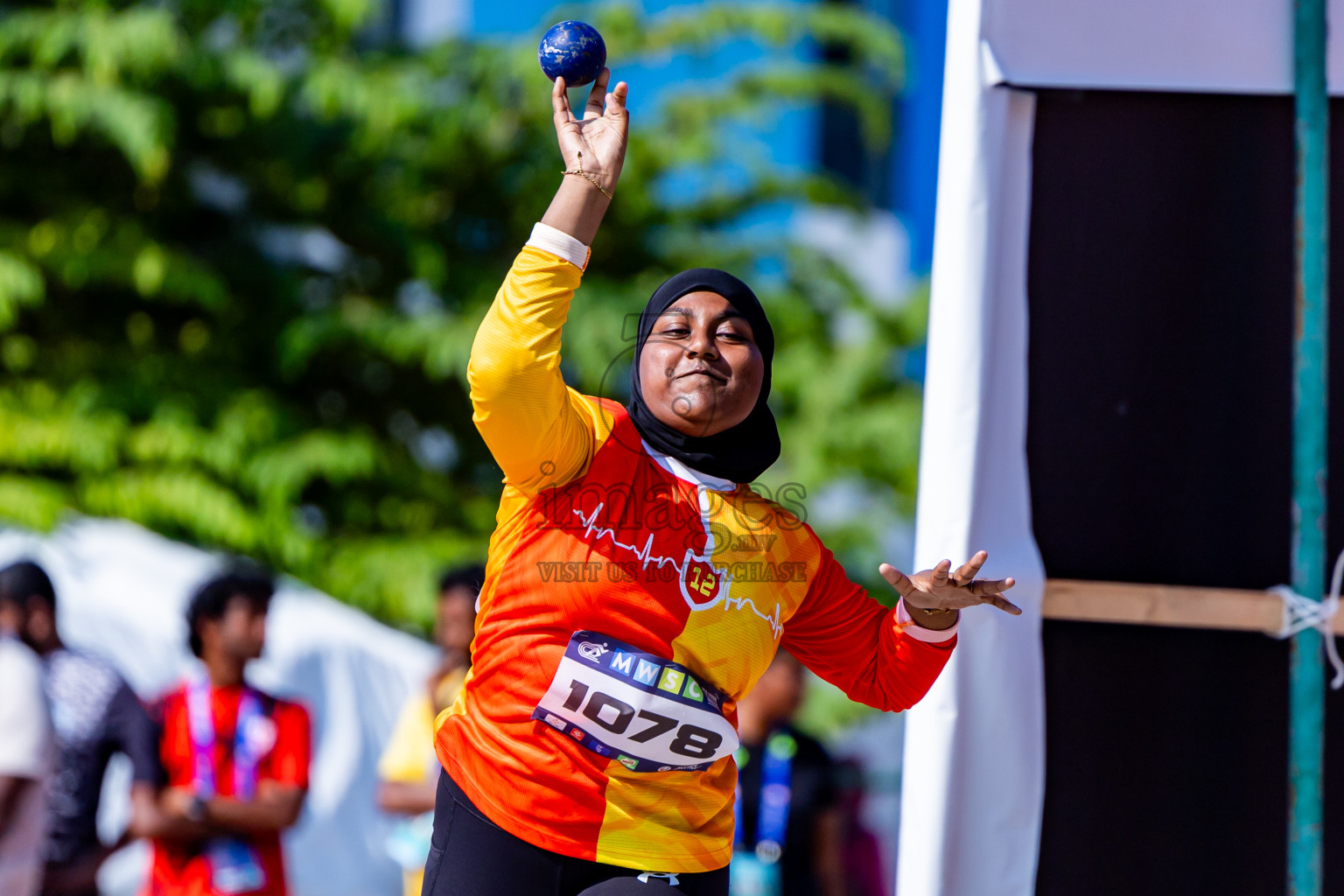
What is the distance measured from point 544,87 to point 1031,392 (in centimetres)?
643

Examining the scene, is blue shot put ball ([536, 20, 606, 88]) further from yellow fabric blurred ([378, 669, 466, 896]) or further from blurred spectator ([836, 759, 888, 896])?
blurred spectator ([836, 759, 888, 896])

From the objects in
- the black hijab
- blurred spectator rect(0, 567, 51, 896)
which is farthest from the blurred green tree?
the black hijab

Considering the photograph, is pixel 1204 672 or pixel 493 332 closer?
pixel 493 332

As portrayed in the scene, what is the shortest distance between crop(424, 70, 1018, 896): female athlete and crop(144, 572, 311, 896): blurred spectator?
86.0 inches

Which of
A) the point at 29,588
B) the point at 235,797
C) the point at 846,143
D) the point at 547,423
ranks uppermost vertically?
the point at 846,143

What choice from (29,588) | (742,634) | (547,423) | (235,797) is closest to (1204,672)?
(742,634)

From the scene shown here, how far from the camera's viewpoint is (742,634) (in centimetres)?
217

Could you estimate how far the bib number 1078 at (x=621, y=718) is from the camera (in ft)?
6.72

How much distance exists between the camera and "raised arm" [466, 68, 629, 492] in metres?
1.94

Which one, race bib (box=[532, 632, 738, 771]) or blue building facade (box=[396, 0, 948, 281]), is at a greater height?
blue building facade (box=[396, 0, 948, 281])

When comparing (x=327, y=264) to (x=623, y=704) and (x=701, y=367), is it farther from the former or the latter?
(x=623, y=704)

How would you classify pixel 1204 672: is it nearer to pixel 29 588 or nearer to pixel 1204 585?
pixel 1204 585

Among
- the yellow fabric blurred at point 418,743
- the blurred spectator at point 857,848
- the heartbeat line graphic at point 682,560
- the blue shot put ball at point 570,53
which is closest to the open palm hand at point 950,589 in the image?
the heartbeat line graphic at point 682,560

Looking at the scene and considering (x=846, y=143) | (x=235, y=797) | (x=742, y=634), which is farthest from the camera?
(x=846, y=143)
